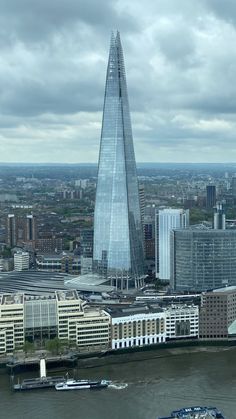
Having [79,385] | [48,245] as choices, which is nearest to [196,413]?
→ [79,385]

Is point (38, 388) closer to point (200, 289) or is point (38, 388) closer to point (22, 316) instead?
point (22, 316)

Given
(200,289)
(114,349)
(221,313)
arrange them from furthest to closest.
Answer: (200,289)
(221,313)
(114,349)

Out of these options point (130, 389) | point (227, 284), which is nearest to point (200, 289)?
point (227, 284)

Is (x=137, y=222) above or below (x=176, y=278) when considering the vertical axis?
above

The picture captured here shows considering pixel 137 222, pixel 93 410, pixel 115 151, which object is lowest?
pixel 93 410

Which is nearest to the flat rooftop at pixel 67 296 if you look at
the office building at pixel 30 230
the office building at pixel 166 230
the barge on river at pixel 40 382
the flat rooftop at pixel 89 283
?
the barge on river at pixel 40 382

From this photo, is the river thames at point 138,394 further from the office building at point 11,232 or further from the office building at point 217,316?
the office building at point 11,232
